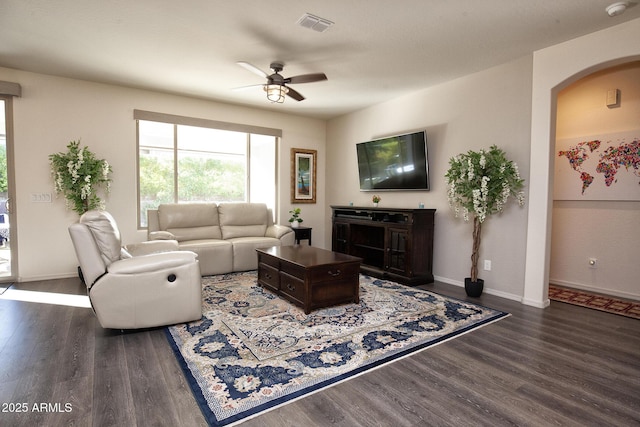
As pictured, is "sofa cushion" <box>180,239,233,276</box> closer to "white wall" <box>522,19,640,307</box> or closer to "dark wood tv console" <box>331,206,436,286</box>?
Answer: "dark wood tv console" <box>331,206,436,286</box>

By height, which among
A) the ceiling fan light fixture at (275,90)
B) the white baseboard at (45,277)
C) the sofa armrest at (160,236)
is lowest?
the white baseboard at (45,277)

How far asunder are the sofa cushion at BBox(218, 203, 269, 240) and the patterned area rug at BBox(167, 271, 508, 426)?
4.95 feet

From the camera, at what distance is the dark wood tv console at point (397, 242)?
420cm

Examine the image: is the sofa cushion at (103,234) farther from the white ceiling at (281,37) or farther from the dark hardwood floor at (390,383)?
the white ceiling at (281,37)

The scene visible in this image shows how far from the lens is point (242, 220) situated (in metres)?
5.33

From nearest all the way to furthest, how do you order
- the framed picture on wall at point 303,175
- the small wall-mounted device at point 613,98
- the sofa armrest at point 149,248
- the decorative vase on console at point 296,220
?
1. the sofa armrest at point 149,248
2. the small wall-mounted device at point 613,98
3. the decorative vase on console at point 296,220
4. the framed picture on wall at point 303,175

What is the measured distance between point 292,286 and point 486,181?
7.56ft

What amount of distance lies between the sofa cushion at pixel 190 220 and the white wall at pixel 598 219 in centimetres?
486

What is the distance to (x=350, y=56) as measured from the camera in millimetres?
3600

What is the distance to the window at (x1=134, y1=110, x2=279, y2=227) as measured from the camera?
5012mm

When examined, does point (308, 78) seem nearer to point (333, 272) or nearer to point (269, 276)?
point (333, 272)

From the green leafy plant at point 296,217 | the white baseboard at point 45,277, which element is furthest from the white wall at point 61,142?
the green leafy plant at point 296,217

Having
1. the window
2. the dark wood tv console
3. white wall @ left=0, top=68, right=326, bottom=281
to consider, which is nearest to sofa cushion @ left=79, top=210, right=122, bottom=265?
white wall @ left=0, top=68, right=326, bottom=281

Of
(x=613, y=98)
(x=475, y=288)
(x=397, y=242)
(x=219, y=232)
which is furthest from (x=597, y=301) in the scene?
(x=219, y=232)
